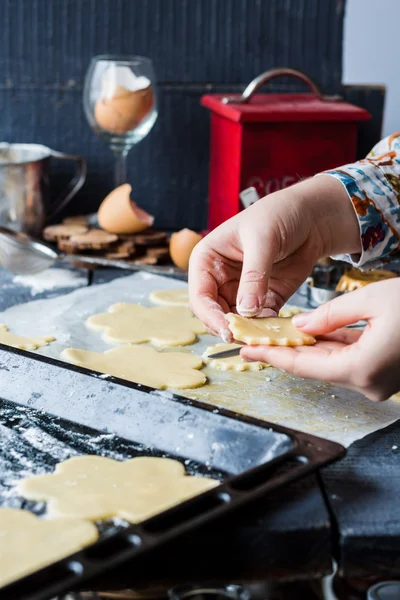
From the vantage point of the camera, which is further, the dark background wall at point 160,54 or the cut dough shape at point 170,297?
the dark background wall at point 160,54

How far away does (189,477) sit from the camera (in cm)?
85

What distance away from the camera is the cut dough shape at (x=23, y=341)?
4.12ft

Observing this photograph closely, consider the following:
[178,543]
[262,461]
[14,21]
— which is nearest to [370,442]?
[262,461]

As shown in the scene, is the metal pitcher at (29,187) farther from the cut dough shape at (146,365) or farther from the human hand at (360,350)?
the human hand at (360,350)

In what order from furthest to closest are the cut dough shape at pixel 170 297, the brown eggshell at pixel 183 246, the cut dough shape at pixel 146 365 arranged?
the brown eggshell at pixel 183 246 < the cut dough shape at pixel 170 297 < the cut dough shape at pixel 146 365

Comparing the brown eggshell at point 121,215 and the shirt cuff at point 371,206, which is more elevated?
the shirt cuff at point 371,206

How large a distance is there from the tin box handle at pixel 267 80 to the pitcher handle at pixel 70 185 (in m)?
0.35

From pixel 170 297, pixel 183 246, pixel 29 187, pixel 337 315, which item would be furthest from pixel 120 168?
pixel 337 315

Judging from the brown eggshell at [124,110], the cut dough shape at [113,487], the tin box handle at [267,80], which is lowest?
the cut dough shape at [113,487]

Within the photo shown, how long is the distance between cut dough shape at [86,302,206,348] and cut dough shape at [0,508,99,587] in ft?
1.76

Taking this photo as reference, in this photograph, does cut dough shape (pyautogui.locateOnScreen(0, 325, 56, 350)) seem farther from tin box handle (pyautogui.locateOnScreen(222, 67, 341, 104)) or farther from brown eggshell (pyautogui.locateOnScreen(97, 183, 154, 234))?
tin box handle (pyautogui.locateOnScreen(222, 67, 341, 104))

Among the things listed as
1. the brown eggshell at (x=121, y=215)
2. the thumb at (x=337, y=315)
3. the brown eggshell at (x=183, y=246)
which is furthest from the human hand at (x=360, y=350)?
the brown eggshell at (x=121, y=215)

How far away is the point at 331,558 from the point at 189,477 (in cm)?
17

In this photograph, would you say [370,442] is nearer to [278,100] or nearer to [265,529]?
[265,529]
